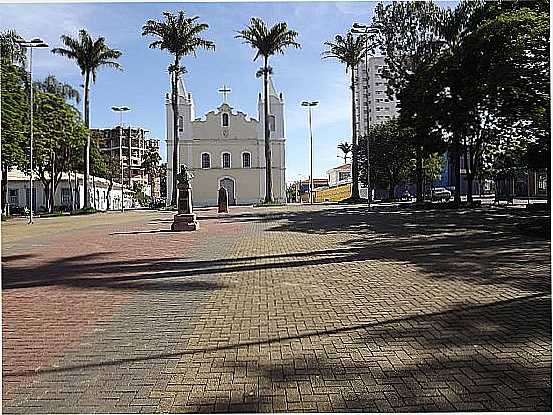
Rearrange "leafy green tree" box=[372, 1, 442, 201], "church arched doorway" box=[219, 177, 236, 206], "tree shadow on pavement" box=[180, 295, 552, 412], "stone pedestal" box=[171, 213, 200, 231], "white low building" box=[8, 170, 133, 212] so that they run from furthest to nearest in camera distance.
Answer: "church arched doorway" box=[219, 177, 236, 206]
"white low building" box=[8, 170, 133, 212]
"leafy green tree" box=[372, 1, 442, 201]
"stone pedestal" box=[171, 213, 200, 231]
"tree shadow on pavement" box=[180, 295, 552, 412]

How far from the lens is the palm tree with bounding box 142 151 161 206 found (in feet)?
323

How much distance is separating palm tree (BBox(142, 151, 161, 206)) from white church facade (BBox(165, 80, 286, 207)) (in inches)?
1393

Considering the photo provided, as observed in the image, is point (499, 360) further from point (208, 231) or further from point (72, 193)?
point (72, 193)

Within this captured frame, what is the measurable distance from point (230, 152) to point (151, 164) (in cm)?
3750

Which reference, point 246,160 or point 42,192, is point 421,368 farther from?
point 42,192

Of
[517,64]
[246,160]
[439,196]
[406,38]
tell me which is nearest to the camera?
[517,64]

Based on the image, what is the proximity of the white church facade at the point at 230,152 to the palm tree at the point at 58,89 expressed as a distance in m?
20.7

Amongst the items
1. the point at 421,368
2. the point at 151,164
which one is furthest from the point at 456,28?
the point at 151,164

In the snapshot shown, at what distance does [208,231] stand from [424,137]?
16000mm


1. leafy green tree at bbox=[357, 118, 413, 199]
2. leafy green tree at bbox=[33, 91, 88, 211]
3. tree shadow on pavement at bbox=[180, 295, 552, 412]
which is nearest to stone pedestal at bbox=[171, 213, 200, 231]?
tree shadow on pavement at bbox=[180, 295, 552, 412]

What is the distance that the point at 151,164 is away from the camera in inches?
3885

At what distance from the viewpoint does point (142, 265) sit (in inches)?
449

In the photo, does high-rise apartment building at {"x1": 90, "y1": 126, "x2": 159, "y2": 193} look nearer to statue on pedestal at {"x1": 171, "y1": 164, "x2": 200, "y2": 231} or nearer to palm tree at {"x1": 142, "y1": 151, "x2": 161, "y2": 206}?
palm tree at {"x1": 142, "y1": 151, "x2": 161, "y2": 206}

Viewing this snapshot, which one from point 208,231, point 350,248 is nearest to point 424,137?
point 208,231
